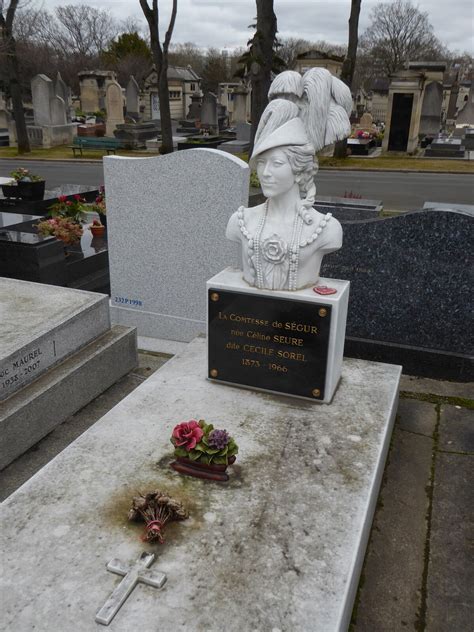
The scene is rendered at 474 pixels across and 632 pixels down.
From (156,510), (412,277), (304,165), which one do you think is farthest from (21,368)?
(412,277)

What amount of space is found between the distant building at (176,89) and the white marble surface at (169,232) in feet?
133

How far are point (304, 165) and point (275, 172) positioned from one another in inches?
9.4

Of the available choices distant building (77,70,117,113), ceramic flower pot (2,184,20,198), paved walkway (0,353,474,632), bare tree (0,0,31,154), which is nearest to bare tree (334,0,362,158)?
bare tree (0,0,31,154)

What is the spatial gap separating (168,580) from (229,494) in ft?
2.36

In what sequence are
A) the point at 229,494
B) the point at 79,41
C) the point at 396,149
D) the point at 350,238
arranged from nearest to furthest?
the point at 229,494
the point at 350,238
the point at 396,149
the point at 79,41

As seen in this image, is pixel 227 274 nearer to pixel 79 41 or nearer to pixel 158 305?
pixel 158 305

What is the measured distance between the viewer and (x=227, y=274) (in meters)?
4.67

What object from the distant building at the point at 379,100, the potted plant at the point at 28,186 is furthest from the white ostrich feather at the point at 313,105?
the distant building at the point at 379,100

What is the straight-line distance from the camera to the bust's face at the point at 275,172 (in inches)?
160

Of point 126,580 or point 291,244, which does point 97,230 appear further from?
point 126,580

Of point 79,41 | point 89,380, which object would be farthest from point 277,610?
point 79,41

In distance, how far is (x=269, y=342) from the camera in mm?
4348

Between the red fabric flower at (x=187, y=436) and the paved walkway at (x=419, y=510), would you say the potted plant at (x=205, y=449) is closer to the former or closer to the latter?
the red fabric flower at (x=187, y=436)

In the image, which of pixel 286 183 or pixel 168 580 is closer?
pixel 168 580
